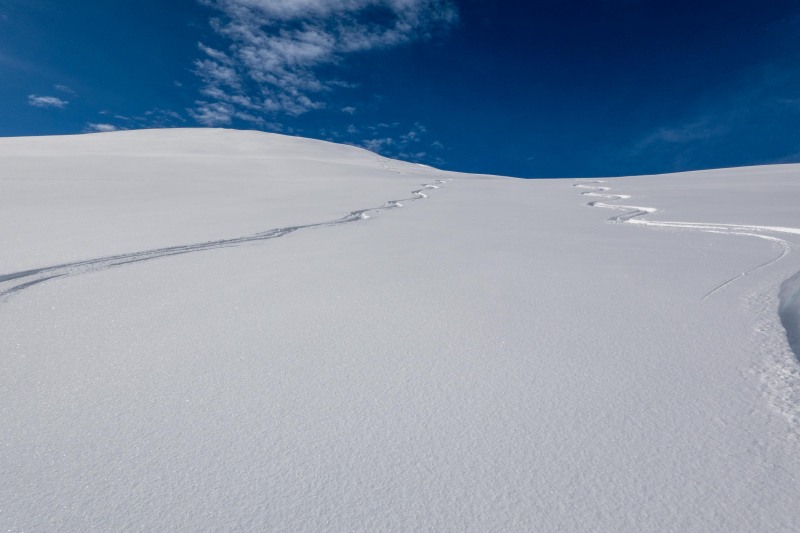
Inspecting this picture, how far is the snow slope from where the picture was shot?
95 cm

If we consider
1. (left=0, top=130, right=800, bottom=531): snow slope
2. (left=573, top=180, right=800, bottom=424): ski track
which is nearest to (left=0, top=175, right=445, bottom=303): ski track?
(left=0, top=130, right=800, bottom=531): snow slope

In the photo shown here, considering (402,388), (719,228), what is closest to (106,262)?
(402,388)

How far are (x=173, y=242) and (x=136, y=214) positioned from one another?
69.3 inches

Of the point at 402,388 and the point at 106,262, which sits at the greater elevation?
the point at 106,262

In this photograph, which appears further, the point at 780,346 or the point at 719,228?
the point at 719,228

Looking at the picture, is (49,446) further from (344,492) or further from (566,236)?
(566,236)

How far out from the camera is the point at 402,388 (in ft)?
4.60

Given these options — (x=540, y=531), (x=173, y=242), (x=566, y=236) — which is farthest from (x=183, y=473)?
(x=566, y=236)

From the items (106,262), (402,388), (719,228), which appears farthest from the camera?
(719,228)

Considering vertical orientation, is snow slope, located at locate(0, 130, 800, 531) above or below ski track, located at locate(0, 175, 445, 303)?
below

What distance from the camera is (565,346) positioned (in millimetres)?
1667

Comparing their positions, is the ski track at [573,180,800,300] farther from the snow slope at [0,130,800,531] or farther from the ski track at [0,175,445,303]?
the ski track at [0,175,445,303]

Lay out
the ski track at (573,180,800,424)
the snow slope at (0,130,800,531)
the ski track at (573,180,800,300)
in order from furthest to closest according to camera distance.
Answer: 1. the ski track at (573,180,800,300)
2. the ski track at (573,180,800,424)
3. the snow slope at (0,130,800,531)

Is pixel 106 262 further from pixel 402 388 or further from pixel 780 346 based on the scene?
pixel 780 346
